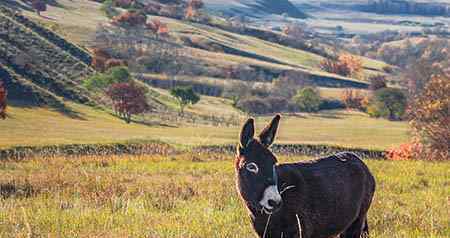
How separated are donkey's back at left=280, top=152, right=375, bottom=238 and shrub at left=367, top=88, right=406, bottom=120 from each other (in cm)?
12448

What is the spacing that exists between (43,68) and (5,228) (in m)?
95.4

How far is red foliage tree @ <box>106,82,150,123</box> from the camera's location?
300 ft

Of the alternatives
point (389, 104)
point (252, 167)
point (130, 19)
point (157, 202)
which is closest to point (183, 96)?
point (389, 104)

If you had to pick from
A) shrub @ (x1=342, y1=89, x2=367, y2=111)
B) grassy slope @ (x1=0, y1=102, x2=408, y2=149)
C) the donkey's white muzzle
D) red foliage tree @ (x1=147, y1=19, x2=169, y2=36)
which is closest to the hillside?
grassy slope @ (x1=0, y1=102, x2=408, y2=149)

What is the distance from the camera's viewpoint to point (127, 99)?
9162 centimetres

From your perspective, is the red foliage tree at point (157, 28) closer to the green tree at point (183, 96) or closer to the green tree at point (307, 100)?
the green tree at point (307, 100)

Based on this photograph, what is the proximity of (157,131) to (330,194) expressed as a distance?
223 feet

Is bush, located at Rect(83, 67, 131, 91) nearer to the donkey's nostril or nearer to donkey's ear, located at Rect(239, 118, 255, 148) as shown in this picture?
donkey's ear, located at Rect(239, 118, 255, 148)

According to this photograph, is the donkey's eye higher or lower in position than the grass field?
higher

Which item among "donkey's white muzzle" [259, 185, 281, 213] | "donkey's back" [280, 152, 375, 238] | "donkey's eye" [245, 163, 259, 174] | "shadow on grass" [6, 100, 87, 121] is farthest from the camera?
"shadow on grass" [6, 100, 87, 121]

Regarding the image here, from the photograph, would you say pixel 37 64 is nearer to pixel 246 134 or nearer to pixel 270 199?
pixel 246 134

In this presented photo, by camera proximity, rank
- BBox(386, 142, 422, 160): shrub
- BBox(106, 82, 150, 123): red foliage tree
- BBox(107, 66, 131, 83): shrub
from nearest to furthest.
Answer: BBox(386, 142, 422, 160): shrub
BBox(106, 82, 150, 123): red foliage tree
BBox(107, 66, 131, 83): shrub

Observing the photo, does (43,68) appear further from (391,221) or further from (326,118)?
(391,221)

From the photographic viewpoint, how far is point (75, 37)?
6093 inches
